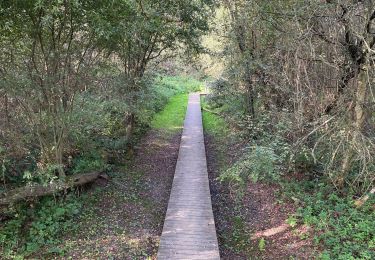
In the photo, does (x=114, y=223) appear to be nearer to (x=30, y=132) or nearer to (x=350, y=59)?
(x=30, y=132)

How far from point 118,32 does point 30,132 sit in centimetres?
286

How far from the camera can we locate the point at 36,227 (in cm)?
642

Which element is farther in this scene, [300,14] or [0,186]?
[0,186]

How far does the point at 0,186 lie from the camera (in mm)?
6910

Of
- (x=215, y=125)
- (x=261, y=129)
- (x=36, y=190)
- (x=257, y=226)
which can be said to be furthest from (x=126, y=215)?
(x=215, y=125)

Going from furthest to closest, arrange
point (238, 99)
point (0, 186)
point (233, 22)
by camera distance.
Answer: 1. point (238, 99)
2. point (233, 22)
3. point (0, 186)

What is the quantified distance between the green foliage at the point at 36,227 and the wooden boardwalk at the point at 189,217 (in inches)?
79.8

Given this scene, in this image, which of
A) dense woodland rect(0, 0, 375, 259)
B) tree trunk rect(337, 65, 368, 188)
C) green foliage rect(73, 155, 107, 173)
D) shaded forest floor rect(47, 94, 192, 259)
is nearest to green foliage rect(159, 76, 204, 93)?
shaded forest floor rect(47, 94, 192, 259)

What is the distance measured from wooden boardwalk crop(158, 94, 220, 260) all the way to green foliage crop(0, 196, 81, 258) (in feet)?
6.65

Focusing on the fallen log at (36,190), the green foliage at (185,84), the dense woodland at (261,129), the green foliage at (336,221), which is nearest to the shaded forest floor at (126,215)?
the dense woodland at (261,129)

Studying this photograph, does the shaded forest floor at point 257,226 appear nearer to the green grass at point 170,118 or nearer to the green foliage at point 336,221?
the green foliage at point 336,221

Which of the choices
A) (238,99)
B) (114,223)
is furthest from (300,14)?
(238,99)

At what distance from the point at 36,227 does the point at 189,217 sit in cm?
301

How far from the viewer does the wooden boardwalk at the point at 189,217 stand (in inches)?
237
